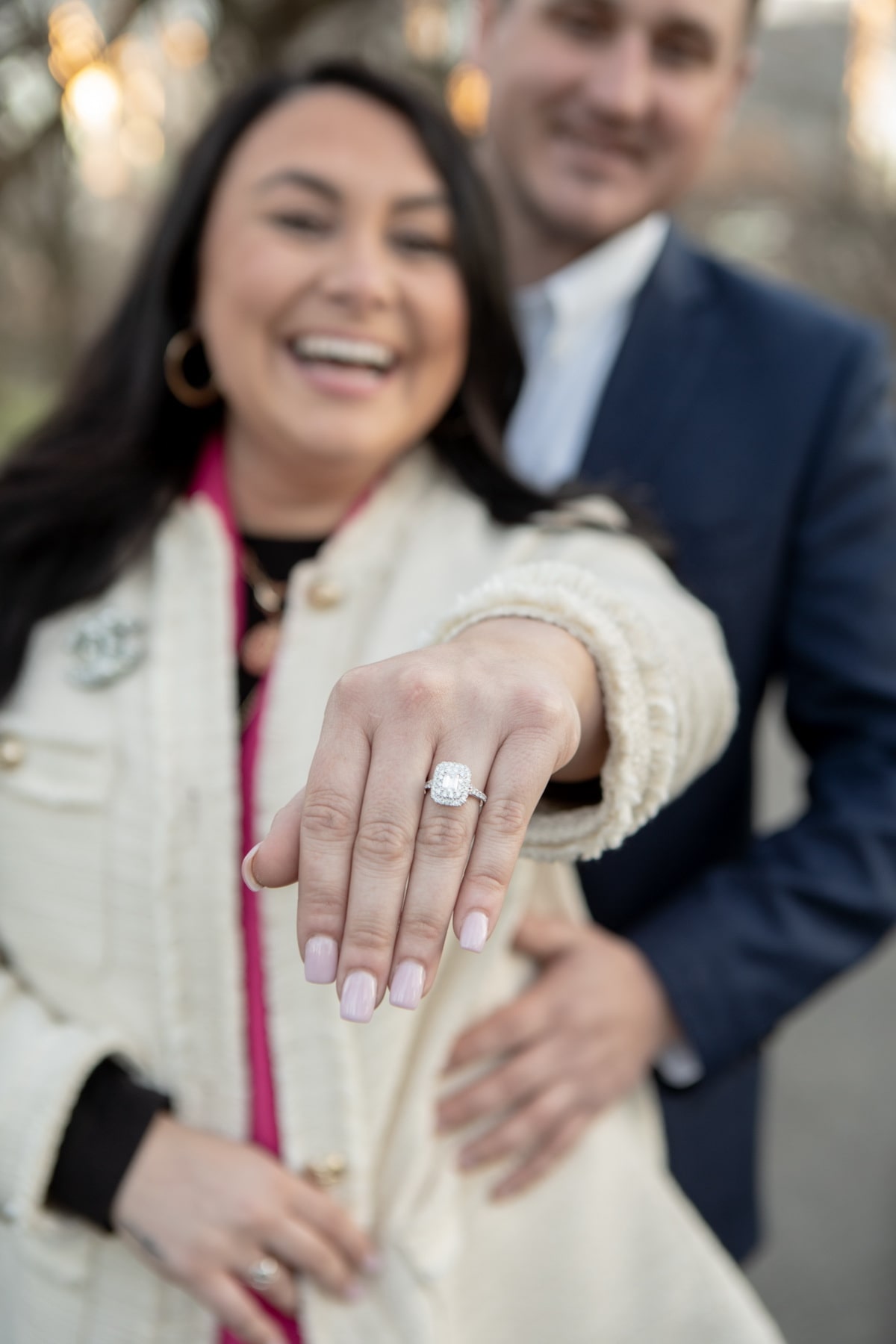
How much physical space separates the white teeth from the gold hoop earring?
0.72 feet

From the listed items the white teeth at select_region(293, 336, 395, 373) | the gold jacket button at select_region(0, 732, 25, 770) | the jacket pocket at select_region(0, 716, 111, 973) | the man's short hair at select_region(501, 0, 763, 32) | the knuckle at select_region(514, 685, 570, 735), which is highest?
the man's short hair at select_region(501, 0, 763, 32)

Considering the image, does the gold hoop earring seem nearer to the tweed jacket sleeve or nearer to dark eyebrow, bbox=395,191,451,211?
dark eyebrow, bbox=395,191,451,211

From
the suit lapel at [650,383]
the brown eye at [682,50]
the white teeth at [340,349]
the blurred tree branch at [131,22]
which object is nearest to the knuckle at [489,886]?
the white teeth at [340,349]

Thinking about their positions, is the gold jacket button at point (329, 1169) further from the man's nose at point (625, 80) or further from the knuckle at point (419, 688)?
the man's nose at point (625, 80)

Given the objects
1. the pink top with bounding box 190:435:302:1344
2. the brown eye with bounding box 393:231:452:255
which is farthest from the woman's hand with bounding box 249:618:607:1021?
the brown eye with bounding box 393:231:452:255

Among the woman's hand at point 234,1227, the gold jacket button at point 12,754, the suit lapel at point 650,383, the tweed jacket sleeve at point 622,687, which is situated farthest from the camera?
the suit lapel at point 650,383

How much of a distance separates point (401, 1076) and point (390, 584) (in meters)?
0.51

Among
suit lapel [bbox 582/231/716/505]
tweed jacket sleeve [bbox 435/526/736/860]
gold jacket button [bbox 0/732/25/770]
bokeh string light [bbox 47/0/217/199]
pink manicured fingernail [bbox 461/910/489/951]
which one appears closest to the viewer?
pink manicured fingernail [bbox 461/910/489/951]

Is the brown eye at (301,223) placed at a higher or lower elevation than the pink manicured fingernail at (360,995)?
higher

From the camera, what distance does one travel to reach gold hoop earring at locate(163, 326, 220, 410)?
1463 mm

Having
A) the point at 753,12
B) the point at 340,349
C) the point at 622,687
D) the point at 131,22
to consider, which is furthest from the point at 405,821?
the point at 131,22

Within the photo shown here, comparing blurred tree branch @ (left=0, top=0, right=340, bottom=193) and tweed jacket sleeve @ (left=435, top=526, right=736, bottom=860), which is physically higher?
tweed jacket sleeve @ (left=435, top=526, right=736, bottom=860)

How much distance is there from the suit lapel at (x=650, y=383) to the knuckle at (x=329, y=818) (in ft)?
3.26

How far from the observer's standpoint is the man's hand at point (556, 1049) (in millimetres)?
1211
